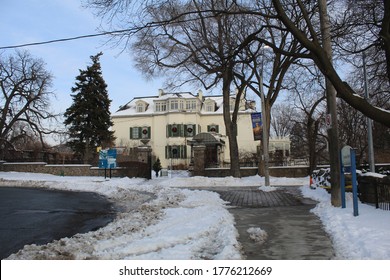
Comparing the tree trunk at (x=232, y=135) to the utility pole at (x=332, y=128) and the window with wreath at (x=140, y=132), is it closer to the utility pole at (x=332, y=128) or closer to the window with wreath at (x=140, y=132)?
the utility pole at (x=332, y=128)

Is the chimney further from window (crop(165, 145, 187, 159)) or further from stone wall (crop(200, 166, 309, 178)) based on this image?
stone wall (crop(200, 166, 309, 178))

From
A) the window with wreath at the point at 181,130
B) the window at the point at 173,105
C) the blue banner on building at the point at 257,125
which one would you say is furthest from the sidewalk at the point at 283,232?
the window at the point at 173,105

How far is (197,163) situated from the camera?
34.0 metres

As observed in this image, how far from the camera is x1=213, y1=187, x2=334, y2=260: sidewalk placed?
6.62 metres

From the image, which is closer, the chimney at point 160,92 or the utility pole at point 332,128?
the utility pole at point 332,128

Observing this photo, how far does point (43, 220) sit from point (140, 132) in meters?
50.5

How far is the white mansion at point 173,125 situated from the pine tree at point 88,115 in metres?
14.0

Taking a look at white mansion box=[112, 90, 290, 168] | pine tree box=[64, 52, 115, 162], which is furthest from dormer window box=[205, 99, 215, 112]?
pine tree box=[64, 52, 115, 162]

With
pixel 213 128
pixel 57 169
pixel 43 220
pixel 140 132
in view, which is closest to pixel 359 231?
pixel 43 220

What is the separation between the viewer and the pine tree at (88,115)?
146ft

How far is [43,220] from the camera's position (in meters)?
11.3

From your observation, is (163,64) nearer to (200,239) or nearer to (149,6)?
(149,6)

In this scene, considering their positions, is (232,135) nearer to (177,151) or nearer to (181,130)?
(177,151)

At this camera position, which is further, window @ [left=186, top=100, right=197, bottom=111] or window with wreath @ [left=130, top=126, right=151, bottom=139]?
A: window @ [left=186, top=100, right=197, bottom=111]
